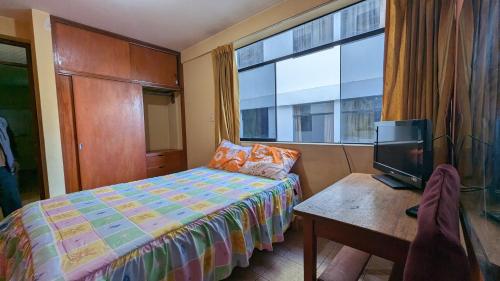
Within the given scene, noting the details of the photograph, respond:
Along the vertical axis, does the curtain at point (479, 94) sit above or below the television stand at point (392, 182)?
above

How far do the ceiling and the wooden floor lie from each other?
99.0 inches

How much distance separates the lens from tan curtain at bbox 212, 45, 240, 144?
274 centimetres

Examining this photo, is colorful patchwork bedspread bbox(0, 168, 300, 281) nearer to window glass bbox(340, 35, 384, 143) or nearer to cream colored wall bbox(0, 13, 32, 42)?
window glass bbox(340, 35, 384, 143)

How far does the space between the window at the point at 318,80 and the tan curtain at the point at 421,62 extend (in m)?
0.33

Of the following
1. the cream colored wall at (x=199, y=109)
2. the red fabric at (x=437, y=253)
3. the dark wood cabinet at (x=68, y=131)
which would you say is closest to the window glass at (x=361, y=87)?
the red fabric at (x=437, y=253)

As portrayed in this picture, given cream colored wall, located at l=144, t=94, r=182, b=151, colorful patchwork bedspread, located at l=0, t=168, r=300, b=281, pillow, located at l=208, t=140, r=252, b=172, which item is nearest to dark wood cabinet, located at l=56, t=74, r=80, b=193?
colorful patchwork bedspread, located at l=0, t=168, r=300, b=281

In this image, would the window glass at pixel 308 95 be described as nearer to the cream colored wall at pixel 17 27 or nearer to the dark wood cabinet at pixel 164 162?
the dark wood cabinet at pixel 164 162

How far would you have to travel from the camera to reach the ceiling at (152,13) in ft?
6.93

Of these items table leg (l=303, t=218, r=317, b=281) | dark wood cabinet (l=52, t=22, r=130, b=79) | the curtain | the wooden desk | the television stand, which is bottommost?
table leg (l=303, t=218, r=317, b=281)

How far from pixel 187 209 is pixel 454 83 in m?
1.90

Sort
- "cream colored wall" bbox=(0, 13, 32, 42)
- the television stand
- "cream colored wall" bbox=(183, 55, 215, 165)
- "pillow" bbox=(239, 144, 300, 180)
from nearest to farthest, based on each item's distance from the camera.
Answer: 1. the television stand
2. "pillow" bbox=(239, 144, 300, 180)
3. "cream colored wall" bbox=(0, 13, 32, 42)
4. "cream colored wall" bbox=(183, 55, 215, 165)

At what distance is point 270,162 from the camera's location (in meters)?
2.19

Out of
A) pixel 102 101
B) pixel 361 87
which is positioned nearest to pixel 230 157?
pixel 361 87

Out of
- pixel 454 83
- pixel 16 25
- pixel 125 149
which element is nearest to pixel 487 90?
pixel 454 83
